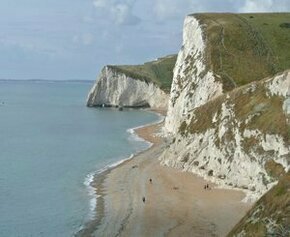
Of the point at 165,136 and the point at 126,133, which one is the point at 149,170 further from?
the point at 126,133

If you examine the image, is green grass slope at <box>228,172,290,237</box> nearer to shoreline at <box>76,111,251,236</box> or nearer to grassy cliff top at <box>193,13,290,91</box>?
shoreline at <box>76,111,251,236</box>

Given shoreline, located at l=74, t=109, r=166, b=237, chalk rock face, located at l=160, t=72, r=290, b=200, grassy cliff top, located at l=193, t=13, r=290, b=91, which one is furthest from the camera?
grassy cliff top, located at l=193, t=13, r=290, b=91

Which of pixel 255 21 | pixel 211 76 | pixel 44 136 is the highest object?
pixel 255 21

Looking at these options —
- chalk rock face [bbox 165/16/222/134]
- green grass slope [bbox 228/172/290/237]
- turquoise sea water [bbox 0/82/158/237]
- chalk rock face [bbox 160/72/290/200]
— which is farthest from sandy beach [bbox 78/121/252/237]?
chalk rock face [bbox 165/16/222/134]

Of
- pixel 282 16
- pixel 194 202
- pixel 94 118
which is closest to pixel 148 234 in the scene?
pixel 194 202

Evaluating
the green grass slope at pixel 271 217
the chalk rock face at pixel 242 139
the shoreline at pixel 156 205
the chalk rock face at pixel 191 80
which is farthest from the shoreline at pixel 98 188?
the green grass slope at pixel 271 217

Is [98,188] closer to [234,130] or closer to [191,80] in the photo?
[234,130]
